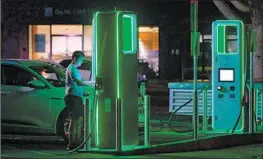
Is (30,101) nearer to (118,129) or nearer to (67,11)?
(118,129)

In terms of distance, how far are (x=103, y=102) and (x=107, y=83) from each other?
0.34m

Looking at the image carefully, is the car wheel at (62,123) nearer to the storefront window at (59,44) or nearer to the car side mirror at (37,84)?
the car side mirror at (37,84)

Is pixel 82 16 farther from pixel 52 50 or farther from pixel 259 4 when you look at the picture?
pixel 259 4

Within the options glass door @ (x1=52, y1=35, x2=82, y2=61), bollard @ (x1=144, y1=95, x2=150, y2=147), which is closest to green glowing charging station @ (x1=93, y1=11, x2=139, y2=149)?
bollard @ (x1=144, y1=95, x2=150, y2=147)

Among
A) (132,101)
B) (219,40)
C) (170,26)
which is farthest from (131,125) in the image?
(170,26)

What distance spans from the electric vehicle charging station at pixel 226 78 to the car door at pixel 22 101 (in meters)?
3.85

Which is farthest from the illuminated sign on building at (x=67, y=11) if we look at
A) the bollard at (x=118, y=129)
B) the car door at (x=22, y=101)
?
the bollard at (x=118, y=129)

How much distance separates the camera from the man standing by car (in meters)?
11.3

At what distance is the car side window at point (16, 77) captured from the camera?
1288 centimetres

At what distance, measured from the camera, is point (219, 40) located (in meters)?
13.9

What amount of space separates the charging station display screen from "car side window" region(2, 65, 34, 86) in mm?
4158

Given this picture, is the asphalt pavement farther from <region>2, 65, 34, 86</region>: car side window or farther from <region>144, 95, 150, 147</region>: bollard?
<region>2, 65, 34, 86</region>: car side window

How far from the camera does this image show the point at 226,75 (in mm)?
13945

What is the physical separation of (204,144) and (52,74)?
3.68 metres
